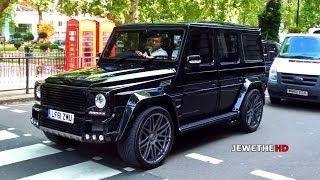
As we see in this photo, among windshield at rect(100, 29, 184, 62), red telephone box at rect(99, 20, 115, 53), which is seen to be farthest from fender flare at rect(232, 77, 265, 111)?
red telephone box at rect(99, 20, 115, 53)

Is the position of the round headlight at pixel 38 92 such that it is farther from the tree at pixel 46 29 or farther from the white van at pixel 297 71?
the tree at pixel 46 29

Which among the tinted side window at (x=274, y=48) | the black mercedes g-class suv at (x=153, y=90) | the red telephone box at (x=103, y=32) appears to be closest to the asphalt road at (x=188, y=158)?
the black mercedes g-class suv at (x=153, y=90)

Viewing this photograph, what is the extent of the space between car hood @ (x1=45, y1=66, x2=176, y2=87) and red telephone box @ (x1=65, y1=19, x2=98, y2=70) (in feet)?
27.9

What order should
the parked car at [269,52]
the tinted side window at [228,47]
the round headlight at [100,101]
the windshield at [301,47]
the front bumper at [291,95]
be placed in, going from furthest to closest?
the parked car at [269,52]
the windshield at [301,47]
the front bumper at [291,95]
the tinted side window at [228,47]
the round headlight at [100,101]

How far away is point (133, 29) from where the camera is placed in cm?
671

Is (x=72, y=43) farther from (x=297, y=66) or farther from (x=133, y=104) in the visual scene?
(x=133, y=104)

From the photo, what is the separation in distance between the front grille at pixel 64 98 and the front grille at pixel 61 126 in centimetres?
19

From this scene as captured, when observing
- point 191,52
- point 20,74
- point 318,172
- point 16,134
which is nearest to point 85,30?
point 20,74

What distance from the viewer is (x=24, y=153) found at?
6.18 metres

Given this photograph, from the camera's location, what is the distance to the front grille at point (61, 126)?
17.7 ft

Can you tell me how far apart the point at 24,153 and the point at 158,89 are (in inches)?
84.4

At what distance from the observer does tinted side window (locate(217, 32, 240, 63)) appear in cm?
691

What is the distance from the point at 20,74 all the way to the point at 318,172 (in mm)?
9926

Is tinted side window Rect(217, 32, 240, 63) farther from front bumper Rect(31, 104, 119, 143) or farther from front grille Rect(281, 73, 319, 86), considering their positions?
front grille Rect(281, 73, 319, 86)
